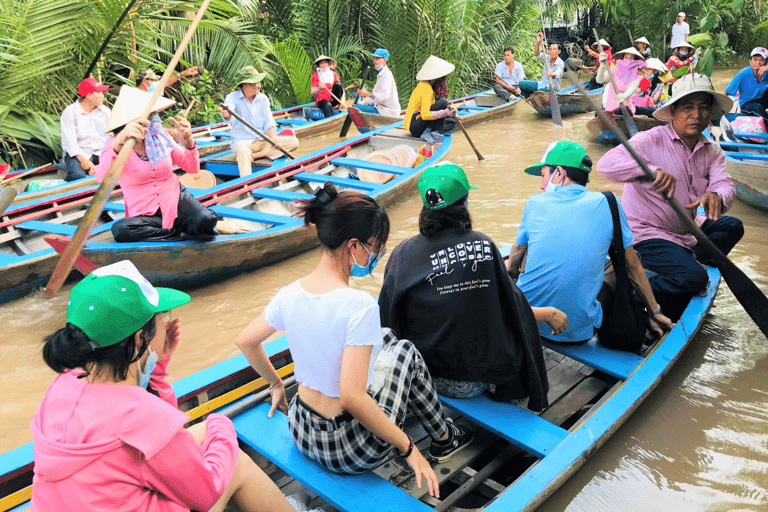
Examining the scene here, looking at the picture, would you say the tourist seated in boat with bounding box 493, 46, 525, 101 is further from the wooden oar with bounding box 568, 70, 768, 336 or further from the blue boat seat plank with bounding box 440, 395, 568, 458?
the blue boat seat plank with bounding box 440, 395, 568, 458

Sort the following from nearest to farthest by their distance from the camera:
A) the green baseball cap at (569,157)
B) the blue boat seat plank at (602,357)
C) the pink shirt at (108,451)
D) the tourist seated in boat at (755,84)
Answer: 1. the pink shirt at (108,451)
2. the green baseball cap at (569,157)
3. the blue boat seat plank at (602,357)
4. the tourist seated in boat at (755,84)

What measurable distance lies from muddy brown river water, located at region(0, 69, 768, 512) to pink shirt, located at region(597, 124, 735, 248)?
755 mm

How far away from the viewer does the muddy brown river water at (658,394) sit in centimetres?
267

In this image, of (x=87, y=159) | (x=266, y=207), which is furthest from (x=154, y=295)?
(x=87, y=159)

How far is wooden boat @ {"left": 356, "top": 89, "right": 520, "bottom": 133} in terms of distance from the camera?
9.32 m

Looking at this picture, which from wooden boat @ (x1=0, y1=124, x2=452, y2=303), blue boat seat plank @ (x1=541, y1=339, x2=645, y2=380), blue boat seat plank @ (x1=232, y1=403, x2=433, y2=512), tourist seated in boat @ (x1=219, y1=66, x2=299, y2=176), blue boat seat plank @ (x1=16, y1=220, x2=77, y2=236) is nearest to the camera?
blue boat seat plank @ (x1=232, y1=403, x2=433, y2=512)

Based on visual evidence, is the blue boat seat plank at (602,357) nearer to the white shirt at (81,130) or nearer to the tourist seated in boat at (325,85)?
the white shirt at (81,130)

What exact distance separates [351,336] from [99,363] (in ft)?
2.19

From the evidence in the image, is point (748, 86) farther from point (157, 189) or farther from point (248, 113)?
point (157, 189)

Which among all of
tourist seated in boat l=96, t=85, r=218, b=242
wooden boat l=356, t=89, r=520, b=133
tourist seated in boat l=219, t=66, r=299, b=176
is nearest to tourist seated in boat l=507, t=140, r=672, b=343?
tourist seated in boat l=96, t=85, r=218, b=242

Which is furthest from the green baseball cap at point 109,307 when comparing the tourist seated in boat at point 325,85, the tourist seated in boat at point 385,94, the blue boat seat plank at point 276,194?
the tourist seated in boat at point 325,85

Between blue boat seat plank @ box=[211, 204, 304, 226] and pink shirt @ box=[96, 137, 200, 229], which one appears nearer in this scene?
pink shirt @ box=[96, 137, 200, 229]

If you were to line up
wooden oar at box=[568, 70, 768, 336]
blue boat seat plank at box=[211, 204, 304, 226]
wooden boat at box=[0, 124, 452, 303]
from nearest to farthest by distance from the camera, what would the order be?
wooden oar at box=[568, 70, 768, 336] < wooden boat at box=[0, 124, 452, 303] < blue boat seat plank at box=[211, 204, 304, 226]

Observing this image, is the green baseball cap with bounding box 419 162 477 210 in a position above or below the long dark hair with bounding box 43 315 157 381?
above
